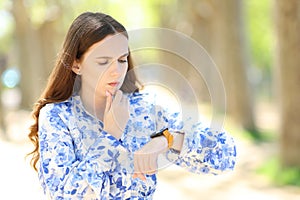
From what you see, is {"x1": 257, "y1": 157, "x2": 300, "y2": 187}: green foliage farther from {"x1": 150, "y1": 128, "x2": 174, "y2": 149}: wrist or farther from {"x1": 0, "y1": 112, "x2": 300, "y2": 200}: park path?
{"x1": 150, "y1": 128, "x2": 174, "y2": 149}: wrist

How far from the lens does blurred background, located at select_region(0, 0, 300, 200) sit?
8.16 m

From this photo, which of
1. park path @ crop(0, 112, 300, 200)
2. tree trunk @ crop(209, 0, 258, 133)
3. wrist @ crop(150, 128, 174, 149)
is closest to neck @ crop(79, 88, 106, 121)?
wrist @ crop(150, 128, 174, 149)

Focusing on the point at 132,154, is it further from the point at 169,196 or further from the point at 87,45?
the point at 169,196

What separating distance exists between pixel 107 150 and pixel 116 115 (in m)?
0.13

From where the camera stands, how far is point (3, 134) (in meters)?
13.9

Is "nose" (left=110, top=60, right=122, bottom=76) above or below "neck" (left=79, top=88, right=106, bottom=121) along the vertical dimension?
above

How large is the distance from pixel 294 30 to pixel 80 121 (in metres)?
6.48

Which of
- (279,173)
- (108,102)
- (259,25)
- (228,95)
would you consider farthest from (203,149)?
(259,25)

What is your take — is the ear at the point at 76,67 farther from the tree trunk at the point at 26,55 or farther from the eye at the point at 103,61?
the tree trunk at the point at 26,55

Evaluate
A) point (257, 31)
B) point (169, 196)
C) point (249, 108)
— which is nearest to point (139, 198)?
point (169, 196)

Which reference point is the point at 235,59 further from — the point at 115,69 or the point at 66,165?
the point at 66,165

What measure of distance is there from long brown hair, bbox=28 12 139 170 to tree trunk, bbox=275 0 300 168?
6.22m

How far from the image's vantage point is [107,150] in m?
2.04

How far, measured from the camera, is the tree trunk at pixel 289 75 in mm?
8141
